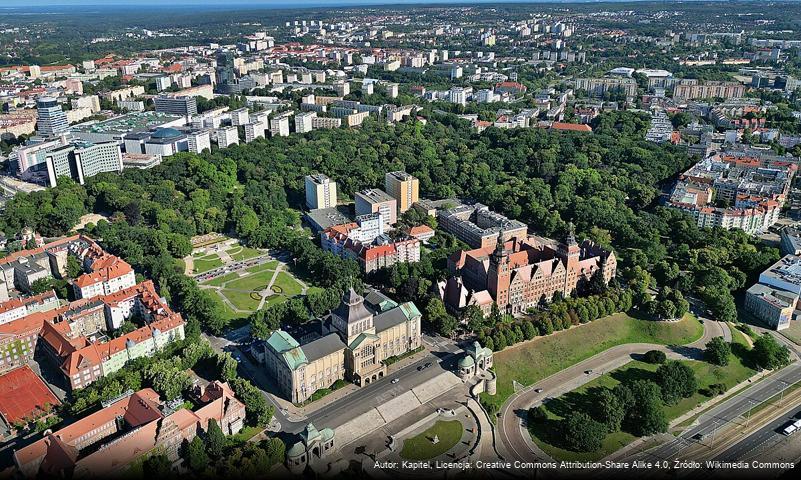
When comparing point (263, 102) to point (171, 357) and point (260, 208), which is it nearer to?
point (260, 208)

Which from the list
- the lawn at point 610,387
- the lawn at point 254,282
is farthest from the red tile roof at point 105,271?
the lawn at point 610,387

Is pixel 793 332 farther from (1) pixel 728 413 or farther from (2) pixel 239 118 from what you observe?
(2) pixel 239 118

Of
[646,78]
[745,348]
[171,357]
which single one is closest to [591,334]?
[745,348]

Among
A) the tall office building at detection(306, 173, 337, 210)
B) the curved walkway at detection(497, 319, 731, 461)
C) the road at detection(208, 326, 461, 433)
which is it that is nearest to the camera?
the curved walkway at detection(497, 319, 731, 461)

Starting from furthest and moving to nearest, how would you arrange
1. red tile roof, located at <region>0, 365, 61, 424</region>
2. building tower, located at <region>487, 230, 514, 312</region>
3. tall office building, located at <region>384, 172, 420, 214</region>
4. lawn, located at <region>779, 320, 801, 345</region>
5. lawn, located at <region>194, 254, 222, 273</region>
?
tall office building, located at <region>384, 172, 420, 214</region> < lawn, located at <region>194, 254, 222, 273</region> < building tower, located at <region>487, 230, 514, 312</region> < lawn, located at <region>779, 320, 801, 345</region> < red tile roof, located at <region>0, 365, 61, 424</region>

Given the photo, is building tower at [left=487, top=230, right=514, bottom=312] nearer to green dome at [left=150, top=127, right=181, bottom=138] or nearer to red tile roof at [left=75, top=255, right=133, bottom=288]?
red tile roof at [left=75, top=255, right=133, bottom=288]

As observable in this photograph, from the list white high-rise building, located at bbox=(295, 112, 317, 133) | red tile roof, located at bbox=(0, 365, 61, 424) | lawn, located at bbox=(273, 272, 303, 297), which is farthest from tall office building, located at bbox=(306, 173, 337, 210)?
red tile roof, located at bbox=(0, 365, 61, 424)

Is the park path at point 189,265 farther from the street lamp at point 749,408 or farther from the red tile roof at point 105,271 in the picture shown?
the street lamp at point 749,408
